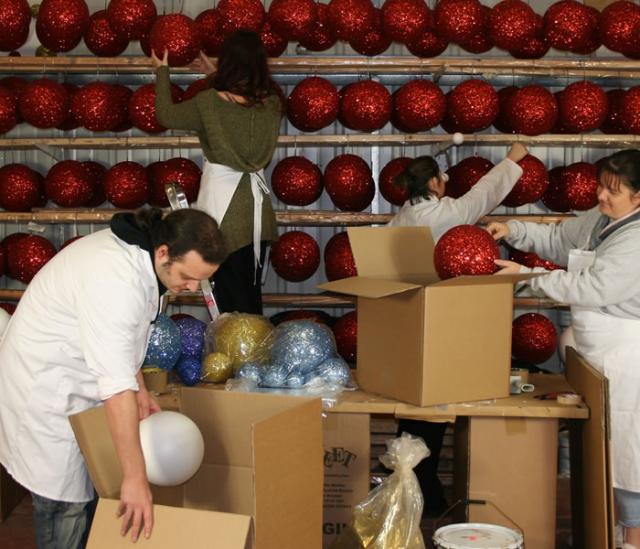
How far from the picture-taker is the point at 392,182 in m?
4.26

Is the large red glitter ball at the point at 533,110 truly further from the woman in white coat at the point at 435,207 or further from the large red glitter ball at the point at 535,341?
the large red glitter ball at the point at 535,341

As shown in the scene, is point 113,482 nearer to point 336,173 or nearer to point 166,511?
point 166,511

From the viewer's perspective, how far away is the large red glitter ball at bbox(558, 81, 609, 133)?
13.5 feet

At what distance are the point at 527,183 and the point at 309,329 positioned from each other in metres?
1.70

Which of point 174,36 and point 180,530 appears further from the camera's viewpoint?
point 174,36

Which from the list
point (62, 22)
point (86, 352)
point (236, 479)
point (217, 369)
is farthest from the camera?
point (62, 22)

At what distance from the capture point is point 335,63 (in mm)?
4312

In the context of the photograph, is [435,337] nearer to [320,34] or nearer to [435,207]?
[435,207]

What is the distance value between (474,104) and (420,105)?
9.5 inches

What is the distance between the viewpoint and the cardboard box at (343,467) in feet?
8.99

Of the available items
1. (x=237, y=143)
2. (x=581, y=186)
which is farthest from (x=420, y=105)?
(x=237, y=143)

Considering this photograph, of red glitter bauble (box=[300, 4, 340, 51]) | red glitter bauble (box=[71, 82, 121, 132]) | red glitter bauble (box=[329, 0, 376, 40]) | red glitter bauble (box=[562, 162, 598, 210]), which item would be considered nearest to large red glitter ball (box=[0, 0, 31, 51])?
red glitter bauble (box=[71, 82, 121, 132])

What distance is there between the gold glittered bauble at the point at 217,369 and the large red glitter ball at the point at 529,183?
6.08 feet

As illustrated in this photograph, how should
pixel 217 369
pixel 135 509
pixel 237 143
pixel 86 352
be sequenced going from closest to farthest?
pixel 135 509 < pixel 86 352 < pixel 217 369 < pixel 237 143
